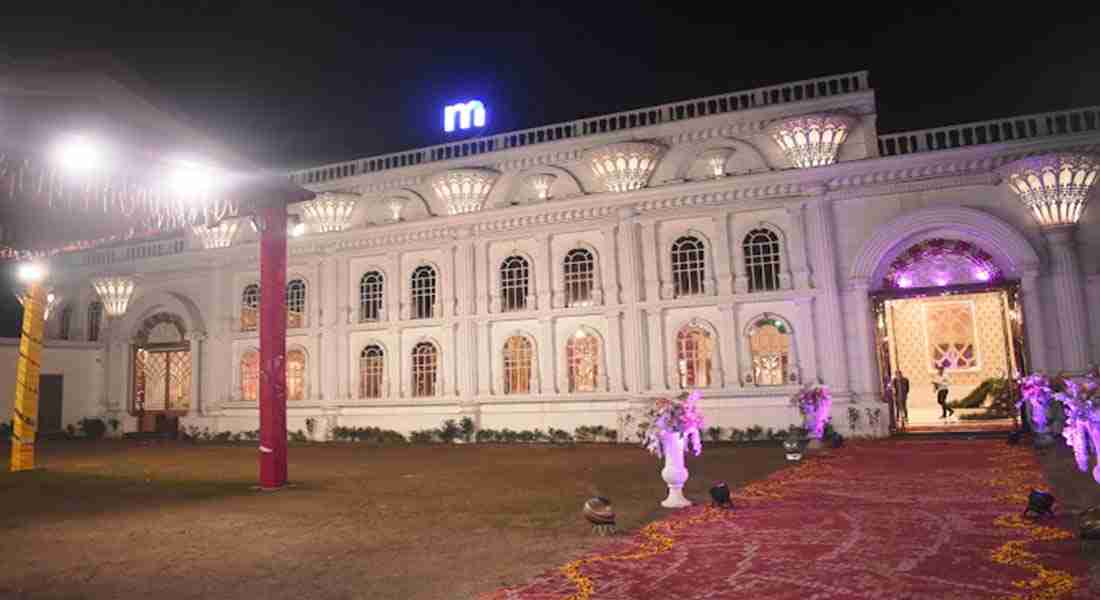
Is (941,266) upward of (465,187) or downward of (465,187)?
downward

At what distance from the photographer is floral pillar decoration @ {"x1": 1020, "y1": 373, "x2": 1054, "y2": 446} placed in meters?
13.7

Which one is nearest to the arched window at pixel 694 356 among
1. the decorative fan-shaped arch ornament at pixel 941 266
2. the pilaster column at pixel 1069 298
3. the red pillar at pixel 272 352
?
the decorative fan-shaped arch ornament at pixel 941 266

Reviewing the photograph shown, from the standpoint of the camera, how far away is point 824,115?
1808 cm

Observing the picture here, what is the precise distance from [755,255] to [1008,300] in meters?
5.79

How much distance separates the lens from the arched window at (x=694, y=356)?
18.8 m

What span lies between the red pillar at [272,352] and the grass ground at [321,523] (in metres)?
0.63

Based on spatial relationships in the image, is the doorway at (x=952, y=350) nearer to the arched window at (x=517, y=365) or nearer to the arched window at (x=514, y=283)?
the arched window at (x=517, y=365)

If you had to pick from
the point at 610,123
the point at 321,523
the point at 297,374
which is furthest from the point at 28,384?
the point at 610,123

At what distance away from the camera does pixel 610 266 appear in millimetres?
19734

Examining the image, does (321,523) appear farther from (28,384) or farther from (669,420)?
(28,384)

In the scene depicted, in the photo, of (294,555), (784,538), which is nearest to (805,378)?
(784,538)

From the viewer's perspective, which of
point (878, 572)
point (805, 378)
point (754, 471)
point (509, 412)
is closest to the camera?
point (878, 572)

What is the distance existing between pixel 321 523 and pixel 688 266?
43.5 feet

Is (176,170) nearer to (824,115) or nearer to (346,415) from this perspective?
(346,415)
